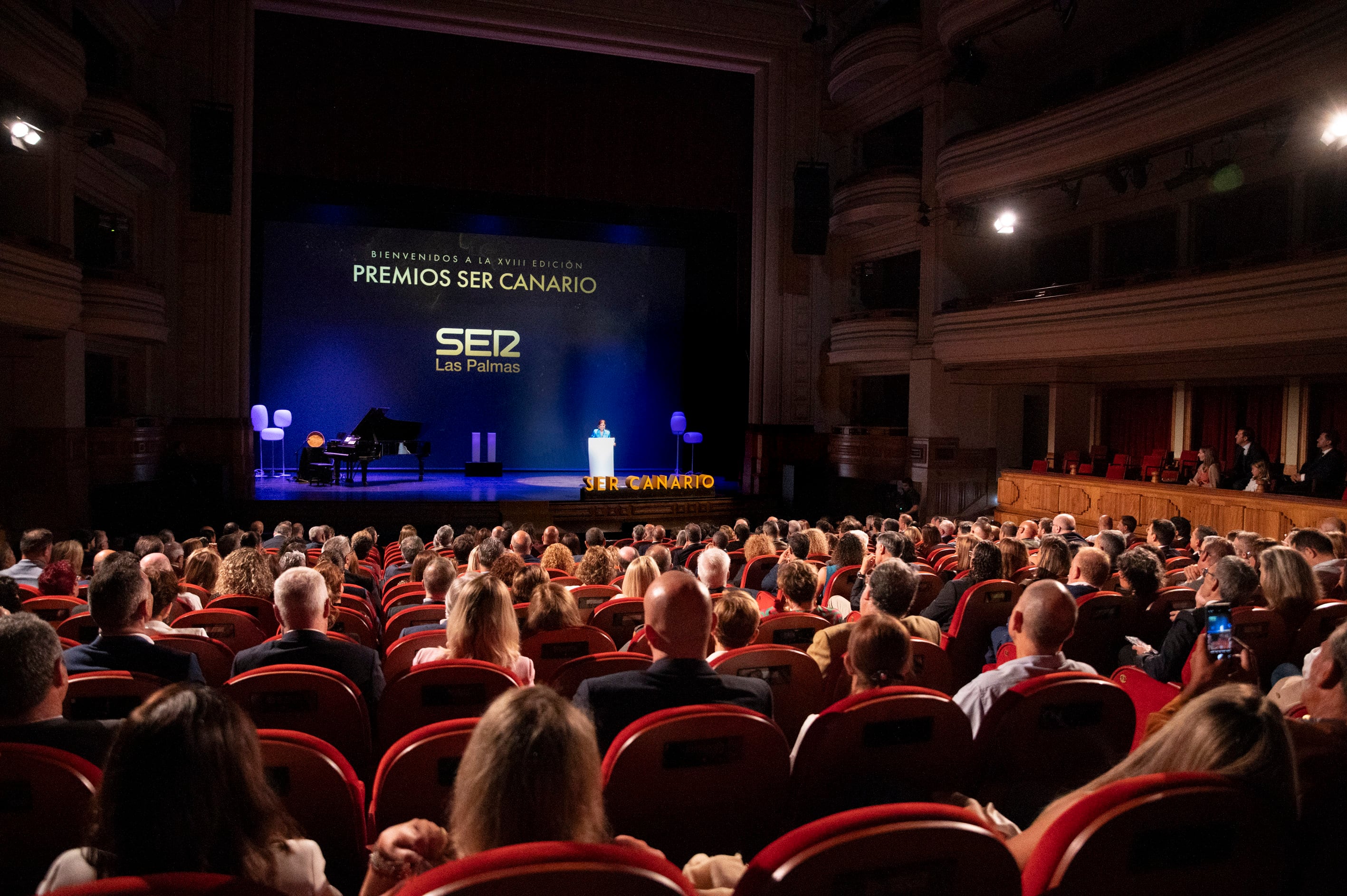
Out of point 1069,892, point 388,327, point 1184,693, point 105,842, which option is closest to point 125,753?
point 105,842

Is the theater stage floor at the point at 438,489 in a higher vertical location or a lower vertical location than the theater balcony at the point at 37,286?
lower

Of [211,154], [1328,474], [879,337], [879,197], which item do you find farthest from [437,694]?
[879,197]

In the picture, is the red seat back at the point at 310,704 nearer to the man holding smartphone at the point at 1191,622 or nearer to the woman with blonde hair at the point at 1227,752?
the woman with blonde hair at the point at 1227,752

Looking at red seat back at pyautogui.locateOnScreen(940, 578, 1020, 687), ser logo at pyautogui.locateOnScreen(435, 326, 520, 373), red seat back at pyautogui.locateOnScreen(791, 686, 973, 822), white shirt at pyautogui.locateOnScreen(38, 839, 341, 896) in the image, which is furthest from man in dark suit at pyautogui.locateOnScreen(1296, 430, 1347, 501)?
ser logo at pyautogui.locateOnScreen(435, 326, 520, 373)

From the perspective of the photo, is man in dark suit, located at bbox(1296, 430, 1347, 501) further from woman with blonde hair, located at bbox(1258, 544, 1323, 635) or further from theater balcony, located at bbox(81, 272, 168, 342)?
theater balcony, located at bbox(81, 272, 168, 342)

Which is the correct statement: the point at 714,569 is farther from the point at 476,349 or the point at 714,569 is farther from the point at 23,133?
the point at 476,349

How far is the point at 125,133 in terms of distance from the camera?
41.2 feet

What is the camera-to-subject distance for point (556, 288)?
59.5 feet

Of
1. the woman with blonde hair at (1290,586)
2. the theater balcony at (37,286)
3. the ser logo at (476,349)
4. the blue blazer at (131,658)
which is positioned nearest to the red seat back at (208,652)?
the blue blazer at (131,658)

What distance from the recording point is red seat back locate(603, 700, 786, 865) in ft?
6.39

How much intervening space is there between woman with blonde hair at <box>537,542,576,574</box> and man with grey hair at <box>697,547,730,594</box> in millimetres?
1338

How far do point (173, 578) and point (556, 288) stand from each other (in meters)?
14.6

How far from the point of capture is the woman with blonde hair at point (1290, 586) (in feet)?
12.8

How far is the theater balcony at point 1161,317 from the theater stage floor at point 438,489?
17.5 feet
